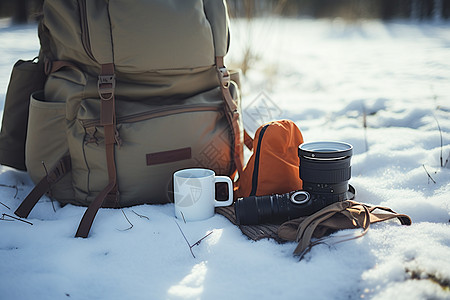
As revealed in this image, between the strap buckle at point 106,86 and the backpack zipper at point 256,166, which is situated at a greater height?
the strap buckle at point 106,86

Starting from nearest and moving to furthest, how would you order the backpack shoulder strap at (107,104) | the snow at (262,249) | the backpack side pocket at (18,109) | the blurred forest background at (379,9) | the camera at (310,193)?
the snow at (262,249)
the camera at (310,193)
the backpack shoulder strap at (107,104)
the backpack side pocket at (18,109)
the blurred forest background at (379,9)

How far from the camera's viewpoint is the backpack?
1.50 m

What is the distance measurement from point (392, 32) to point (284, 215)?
6.45 metres

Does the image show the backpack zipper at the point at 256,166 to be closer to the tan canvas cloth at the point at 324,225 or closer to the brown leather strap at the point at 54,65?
the tan canvas cloth at the point at 324,225

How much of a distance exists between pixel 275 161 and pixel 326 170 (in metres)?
0.24

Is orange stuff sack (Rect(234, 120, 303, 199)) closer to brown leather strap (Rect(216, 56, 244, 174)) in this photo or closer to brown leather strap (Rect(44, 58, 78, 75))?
A: brown leather strap (Rect(216, 56, 244, 174))

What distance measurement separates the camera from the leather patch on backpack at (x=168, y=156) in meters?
1.59

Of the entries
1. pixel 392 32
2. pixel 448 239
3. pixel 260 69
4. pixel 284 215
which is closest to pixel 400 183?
pixel 448 239

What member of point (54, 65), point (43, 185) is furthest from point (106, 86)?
point (43, 185)

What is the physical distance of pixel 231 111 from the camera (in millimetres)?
1702

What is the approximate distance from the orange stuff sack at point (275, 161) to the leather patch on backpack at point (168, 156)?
0.27m

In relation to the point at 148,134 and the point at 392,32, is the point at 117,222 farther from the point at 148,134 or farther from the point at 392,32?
the point at 392,32

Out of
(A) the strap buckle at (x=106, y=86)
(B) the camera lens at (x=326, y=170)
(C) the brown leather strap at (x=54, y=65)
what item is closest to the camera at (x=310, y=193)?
(B) the camera lens at (x=326, y=170)

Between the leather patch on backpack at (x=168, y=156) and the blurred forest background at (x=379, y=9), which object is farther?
the blurred forest background at (x=379, y=9)
